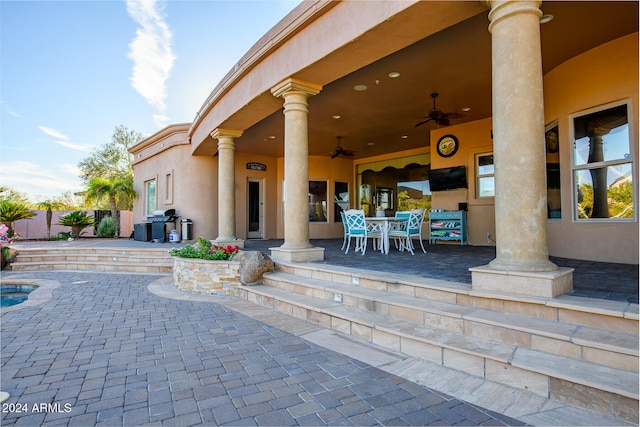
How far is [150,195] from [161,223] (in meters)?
2.57

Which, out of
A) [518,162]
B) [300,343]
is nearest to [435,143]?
[518,162]

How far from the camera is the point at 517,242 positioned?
2594mm

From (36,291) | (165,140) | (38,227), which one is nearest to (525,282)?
(36,291)

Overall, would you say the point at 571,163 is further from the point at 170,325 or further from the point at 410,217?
the point at 170,325

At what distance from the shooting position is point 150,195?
12.2m

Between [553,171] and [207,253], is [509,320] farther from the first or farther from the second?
[207,253]

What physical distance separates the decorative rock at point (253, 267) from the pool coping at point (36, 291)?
2.67 metres

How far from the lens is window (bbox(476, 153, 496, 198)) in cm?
761

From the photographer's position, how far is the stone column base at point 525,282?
7.89ft

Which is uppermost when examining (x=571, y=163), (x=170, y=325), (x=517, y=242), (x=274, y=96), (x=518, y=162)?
(x=274, y=96)

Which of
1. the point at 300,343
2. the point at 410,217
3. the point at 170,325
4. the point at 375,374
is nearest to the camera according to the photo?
the point at 375,374

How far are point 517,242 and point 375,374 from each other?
57.3 inches

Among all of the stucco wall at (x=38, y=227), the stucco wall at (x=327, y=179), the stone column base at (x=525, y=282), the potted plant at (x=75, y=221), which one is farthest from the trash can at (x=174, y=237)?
the stone column base at (x=525, y=282)

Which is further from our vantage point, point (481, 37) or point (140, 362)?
point (481, 37)
